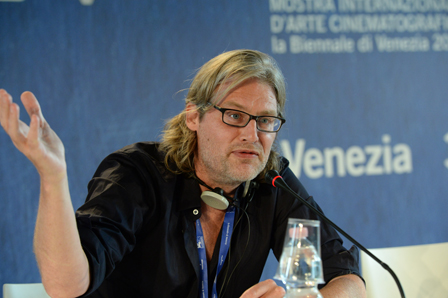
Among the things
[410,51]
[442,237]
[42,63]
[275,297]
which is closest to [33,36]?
[42,63]

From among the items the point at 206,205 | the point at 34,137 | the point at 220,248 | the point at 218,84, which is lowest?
the point at 220,248

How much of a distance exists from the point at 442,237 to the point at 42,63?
3053mm

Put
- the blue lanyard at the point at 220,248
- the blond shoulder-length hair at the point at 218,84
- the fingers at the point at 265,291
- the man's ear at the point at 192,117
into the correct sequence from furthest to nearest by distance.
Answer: the man's ear at the point at 192,117 < the blond shoulder-length hair at the point at 218,84 < the blue lanyard at the point at 220,248 < the fingers at the point at 265,291

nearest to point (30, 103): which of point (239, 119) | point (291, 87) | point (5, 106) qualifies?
point (5, 106)

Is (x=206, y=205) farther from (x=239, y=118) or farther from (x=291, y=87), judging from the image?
(x=291, y=87)

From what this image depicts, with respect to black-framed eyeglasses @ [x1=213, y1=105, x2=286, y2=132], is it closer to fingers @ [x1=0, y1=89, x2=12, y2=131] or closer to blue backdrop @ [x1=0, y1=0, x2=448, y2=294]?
fingers @ [x1=0, y1=89, x2=12, y2=131]

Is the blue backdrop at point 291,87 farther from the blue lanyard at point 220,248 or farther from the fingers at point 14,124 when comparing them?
the fingers at point 14,124

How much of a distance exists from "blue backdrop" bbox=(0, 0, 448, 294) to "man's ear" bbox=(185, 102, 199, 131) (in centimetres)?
92

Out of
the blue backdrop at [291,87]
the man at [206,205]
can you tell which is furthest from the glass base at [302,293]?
the blue backdrop at [291,87]

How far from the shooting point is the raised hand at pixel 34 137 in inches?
30.2

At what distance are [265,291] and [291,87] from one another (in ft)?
6.42

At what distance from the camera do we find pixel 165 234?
137 cm

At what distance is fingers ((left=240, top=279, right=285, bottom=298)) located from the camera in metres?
0.98

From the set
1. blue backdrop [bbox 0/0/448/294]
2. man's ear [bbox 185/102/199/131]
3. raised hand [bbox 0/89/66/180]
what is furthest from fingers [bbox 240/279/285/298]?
blue backdrop [bbox 0/0/448/294]
